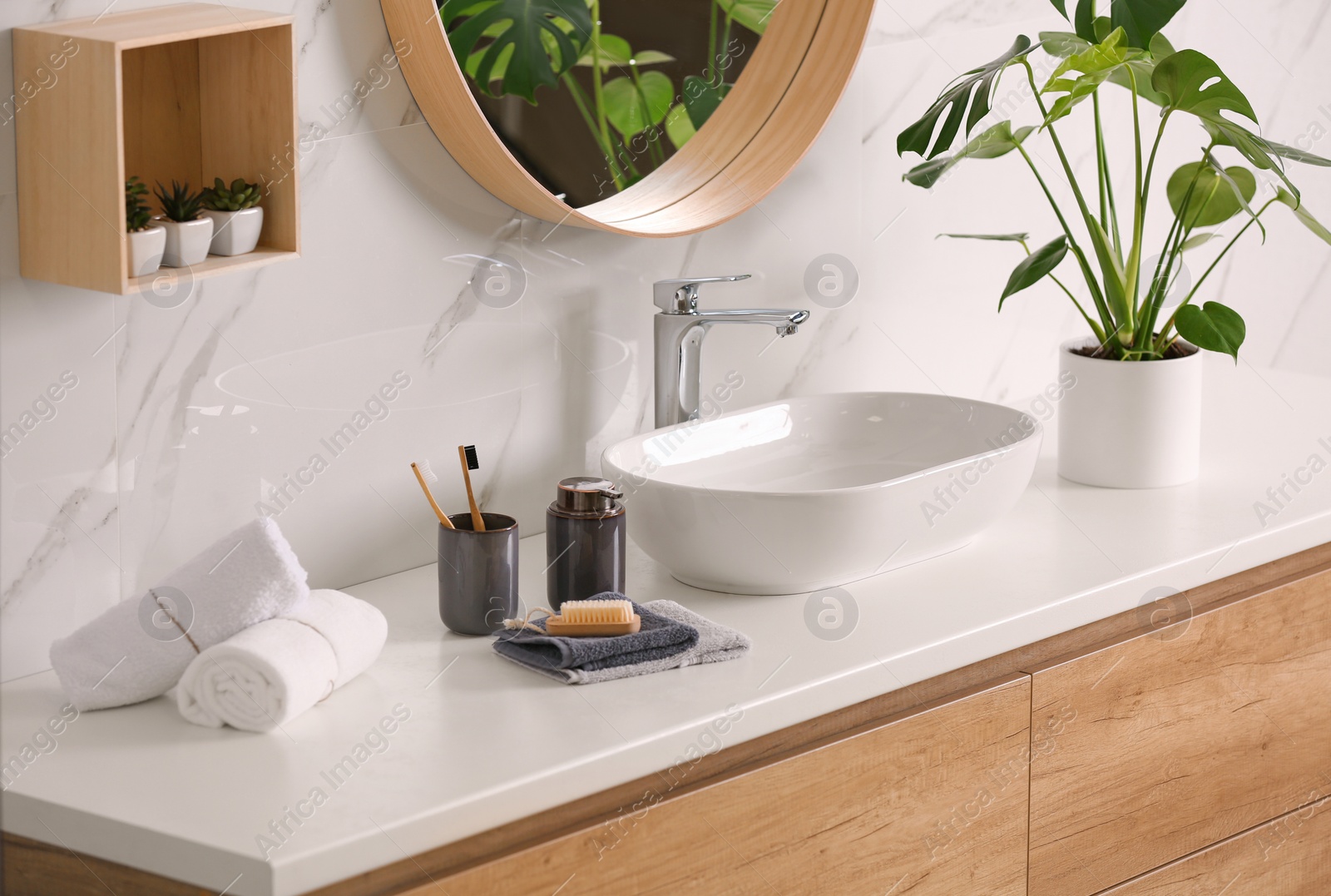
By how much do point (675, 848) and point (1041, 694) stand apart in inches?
19.4

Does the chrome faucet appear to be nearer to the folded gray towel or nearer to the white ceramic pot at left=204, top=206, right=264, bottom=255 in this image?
the folded gray towel

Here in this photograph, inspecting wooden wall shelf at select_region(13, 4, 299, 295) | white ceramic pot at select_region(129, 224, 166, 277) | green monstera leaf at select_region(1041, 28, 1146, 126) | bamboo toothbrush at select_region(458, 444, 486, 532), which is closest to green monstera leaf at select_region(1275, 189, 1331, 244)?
green monstera leaf at select_region(1041, 28, 1146, 126)

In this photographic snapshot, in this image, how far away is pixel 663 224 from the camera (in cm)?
187

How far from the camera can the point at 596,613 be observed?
1464 millimetres

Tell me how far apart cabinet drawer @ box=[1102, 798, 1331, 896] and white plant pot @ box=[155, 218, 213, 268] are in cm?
120

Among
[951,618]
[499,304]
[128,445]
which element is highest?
[499,304]

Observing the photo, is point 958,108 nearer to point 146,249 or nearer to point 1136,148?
point 1136,148

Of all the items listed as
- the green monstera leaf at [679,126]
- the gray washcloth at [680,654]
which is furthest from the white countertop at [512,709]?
the green monstera leaf at [679,126]

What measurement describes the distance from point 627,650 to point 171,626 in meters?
0.42

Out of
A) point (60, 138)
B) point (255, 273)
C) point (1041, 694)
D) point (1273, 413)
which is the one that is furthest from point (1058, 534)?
point (60, 138)

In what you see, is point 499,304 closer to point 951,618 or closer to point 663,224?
point 663,224

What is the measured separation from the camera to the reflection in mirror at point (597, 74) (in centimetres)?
172

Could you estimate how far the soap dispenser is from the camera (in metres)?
1.57

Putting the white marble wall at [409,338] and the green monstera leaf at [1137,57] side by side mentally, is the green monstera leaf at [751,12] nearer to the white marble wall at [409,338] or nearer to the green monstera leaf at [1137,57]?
the white marble wall at [409,338]
